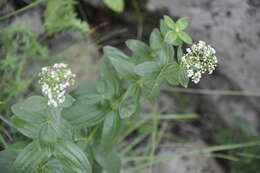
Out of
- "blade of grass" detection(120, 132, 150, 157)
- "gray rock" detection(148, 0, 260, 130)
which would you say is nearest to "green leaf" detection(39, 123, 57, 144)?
"blade of grass" detection(120, 132, 150, 157)

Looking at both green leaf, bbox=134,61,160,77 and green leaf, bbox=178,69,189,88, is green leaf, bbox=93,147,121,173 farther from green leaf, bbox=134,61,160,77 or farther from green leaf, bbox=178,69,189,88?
green leaf, bbox=178,69,189,88

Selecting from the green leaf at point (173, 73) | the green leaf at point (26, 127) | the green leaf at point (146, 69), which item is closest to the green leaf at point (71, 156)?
the green leaf at point (26, 127)

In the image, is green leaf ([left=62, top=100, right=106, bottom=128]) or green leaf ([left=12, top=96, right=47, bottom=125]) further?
green leaf ([left=62, top=100, right=106, bottom=128])

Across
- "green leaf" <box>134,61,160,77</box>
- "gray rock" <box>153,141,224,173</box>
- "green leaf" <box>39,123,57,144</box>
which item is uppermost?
"green leaf" <box>134,61,160,77</box>

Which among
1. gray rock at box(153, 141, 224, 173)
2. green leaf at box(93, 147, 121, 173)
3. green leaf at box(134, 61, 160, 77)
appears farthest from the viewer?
gray rock at box(153, 141, 224, 173)

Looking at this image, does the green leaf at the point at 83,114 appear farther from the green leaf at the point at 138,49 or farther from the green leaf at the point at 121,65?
the green leaf at the point at 138,49

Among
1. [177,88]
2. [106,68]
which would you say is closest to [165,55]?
[106,68]
